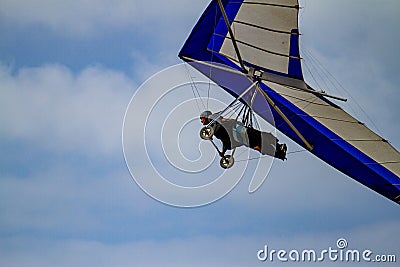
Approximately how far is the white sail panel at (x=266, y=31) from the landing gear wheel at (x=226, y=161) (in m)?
1.57

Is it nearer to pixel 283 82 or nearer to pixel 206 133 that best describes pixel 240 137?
pixel 206 133

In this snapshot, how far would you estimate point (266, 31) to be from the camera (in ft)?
39.4

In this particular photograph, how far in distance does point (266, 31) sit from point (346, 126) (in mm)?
1920

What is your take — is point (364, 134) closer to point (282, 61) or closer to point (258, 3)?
point (282, 61)

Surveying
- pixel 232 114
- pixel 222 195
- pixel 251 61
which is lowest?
pixel 222 195

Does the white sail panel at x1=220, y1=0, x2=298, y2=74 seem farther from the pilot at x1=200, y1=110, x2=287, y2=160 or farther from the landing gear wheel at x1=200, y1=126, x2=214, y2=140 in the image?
the landing gear wheel at x1=200, y1=126, x2=214, y2=140

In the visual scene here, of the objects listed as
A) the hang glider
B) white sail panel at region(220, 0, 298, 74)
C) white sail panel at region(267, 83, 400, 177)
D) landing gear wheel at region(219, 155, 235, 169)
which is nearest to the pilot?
landing gear wheel at region(219, 155, 235, 169)

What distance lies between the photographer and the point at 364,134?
12773mm

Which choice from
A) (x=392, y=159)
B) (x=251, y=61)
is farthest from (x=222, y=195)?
(x=392, y=159)

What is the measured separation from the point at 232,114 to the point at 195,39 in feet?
4.75

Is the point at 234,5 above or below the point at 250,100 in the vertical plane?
above

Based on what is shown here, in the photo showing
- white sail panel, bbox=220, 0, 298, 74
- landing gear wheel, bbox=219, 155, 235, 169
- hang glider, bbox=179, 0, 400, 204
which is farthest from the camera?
hang glider, bbox=179, 0, 400, 204

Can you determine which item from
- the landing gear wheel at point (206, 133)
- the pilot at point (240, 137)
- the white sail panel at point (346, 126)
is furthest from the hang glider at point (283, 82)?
the landing gear wheel at point (206, 133)

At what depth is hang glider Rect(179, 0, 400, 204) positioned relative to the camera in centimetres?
1192
